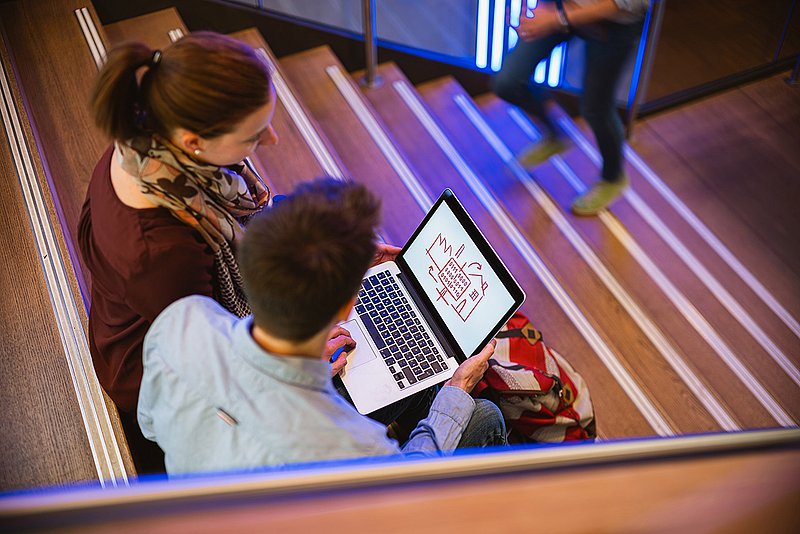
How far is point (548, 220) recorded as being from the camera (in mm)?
3205

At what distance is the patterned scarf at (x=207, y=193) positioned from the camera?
5.01 ft

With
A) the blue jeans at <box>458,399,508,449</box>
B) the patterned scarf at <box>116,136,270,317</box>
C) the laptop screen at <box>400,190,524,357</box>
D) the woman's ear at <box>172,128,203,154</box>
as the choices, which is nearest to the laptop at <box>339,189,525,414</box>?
the laptop screen at <box>400,190,524,357</box>

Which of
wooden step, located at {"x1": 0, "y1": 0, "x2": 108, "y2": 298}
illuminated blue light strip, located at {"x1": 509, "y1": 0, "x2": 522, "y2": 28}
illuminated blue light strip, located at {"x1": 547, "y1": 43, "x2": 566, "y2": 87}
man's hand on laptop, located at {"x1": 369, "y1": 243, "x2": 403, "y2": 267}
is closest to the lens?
man's hand on laptop, located at {"x1": 369, "y1": 243, "x2": 403, "y2": 267}

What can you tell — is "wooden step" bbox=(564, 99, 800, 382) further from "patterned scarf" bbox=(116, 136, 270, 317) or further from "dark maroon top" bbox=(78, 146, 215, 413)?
"dark maroon top" bbox=(78, 146, 215, 413)

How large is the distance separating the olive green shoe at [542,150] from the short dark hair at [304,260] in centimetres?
223

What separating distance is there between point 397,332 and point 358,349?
117mm

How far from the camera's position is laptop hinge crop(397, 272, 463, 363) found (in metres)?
1.80

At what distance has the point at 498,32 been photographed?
3.51 metres

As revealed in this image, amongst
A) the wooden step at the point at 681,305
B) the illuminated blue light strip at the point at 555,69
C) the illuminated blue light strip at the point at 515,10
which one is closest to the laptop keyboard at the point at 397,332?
the wooden step at the point at 681,305

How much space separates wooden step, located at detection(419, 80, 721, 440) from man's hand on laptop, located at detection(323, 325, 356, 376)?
3.67 ft

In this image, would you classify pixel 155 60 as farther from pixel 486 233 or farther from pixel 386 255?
pixel 486 233

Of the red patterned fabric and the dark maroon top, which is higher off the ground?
the dark maroon top

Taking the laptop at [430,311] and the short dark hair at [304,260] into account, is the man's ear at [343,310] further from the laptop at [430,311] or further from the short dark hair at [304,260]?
the laptop at [430,311]

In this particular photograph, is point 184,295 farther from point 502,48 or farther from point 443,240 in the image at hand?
point 502,48
